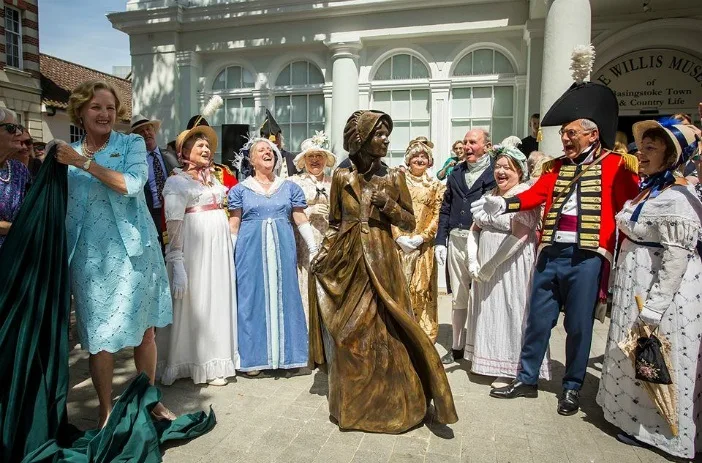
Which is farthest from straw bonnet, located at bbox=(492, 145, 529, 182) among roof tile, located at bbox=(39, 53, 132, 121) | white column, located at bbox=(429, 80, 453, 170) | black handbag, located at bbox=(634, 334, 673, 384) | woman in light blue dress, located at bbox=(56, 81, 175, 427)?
roof tile, located at bbox=(39, 53, 132, 121)

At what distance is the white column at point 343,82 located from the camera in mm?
9867

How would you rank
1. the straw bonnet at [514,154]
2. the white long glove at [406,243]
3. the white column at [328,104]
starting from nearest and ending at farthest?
the white long glove at [406,243], the straw bonnet at [514,154], the white column at [328,104]

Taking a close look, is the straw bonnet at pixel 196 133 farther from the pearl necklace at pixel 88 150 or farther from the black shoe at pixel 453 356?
the black shoe at pixel 453 356

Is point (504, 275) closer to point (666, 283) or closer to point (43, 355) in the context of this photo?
point (666, 283)

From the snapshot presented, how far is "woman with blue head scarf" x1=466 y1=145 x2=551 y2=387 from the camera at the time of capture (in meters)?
4.25

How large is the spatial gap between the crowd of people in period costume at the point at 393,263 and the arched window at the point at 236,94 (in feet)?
20.0

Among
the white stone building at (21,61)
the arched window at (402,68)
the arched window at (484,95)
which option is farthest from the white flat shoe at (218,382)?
the white stone building at (21,61)

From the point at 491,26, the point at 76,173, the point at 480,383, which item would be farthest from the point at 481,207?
the point at 491,26

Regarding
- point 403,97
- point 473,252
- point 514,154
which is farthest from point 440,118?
point 473,252

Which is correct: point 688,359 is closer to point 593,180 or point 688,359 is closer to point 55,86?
point 593,180

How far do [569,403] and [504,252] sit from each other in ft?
4.02

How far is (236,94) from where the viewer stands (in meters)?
10.9

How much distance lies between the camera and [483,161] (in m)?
4.92

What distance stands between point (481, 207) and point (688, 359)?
1.80m
